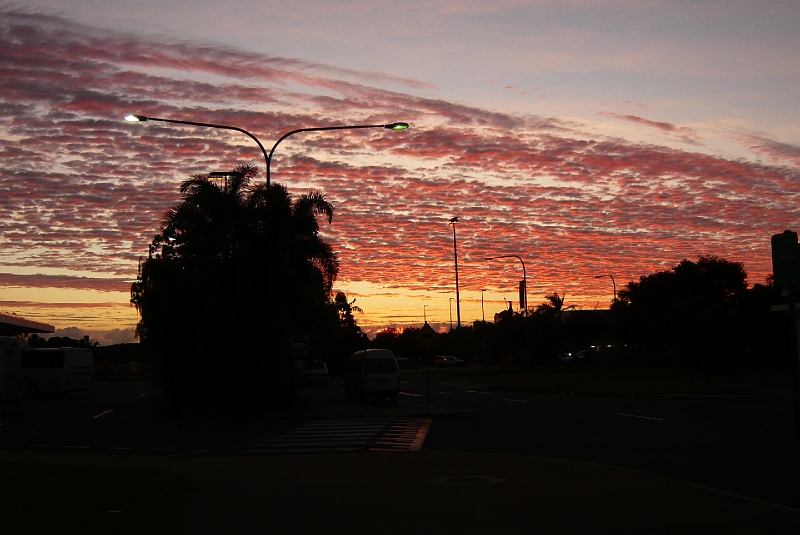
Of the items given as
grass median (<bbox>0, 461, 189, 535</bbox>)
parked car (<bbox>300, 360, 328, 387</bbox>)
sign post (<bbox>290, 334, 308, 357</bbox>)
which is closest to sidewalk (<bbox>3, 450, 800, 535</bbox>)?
grass median (<bbox>0, 461, 189, 535</bbox>)

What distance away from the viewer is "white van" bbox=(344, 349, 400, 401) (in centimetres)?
3641

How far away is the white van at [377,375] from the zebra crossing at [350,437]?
9213 millimetres

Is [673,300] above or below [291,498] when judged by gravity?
above

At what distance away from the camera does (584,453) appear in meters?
16.2

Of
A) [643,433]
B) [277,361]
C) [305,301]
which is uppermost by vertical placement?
[305,301]

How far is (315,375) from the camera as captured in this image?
56.7m

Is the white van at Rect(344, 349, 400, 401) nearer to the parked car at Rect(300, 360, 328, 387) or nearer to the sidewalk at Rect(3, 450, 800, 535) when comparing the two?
the parked car at Rect(300, 360, 328, 387)

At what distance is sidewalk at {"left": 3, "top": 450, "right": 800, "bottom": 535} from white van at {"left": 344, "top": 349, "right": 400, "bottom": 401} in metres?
21.9

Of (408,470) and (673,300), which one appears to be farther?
(673,300)

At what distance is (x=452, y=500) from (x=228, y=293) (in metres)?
21.8

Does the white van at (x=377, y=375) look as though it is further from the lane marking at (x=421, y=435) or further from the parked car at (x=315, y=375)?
the parked car at (x=315, y=375)

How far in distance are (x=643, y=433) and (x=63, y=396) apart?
36.2 meters

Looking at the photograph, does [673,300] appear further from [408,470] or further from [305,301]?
[408,470]

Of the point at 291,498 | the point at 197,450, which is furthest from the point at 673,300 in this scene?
the point at 291,498
